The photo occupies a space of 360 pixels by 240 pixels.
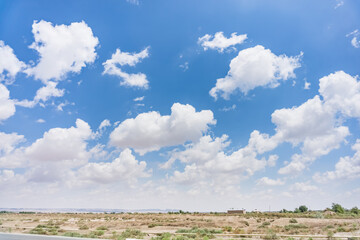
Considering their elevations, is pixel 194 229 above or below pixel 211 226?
above

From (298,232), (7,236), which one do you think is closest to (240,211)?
(298,232)

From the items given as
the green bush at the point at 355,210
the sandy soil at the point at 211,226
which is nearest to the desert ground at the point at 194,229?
→ the sandy soil at the point at 211,226

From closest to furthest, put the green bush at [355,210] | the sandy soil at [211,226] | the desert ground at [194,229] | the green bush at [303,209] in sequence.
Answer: the desert ground at [194,229] → the sandy soil at [211,226] → the green bush at [355,210] → the green bush at [303,209]

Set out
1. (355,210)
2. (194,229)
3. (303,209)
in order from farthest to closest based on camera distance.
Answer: (303,209)
(355,210)
(194,229)

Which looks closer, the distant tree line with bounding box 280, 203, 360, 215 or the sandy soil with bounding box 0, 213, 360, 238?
the sandy soil with bounding box 0, 213, 360, 238

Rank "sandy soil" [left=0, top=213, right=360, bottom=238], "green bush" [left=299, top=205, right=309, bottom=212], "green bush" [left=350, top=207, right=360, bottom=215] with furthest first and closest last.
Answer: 1. "green bush" [left=299, top=205, right=309, bottom=212]
2. "green bush" [left=350, top=207, right=360, bottom=215]
3. "sandy soil" [left=0, top=213, right=360, bottom=238]

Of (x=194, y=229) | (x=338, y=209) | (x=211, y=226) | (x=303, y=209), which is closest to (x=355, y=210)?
(x=338, y=209)

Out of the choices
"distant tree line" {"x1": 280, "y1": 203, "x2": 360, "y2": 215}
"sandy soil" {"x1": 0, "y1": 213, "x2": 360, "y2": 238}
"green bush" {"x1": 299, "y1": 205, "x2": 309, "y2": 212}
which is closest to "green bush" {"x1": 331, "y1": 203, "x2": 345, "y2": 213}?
"distant tree line" {"x1": 280, "y1": 203, "x2": 360, "y2": 215}

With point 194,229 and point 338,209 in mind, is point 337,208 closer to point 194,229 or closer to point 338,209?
point 338,209

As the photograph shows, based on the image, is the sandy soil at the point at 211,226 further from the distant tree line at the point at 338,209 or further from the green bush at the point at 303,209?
the green bush at the point at 303,209

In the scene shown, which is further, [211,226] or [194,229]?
[211,226]

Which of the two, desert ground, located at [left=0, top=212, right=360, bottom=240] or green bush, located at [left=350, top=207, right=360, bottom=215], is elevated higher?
desert ground, located at [left=0, top=212, right=360, bottom=240]

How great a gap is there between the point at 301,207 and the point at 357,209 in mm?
21870

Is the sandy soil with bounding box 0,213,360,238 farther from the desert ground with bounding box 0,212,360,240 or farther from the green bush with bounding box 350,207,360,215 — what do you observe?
the green bush with bounding box 350,207,360,215
